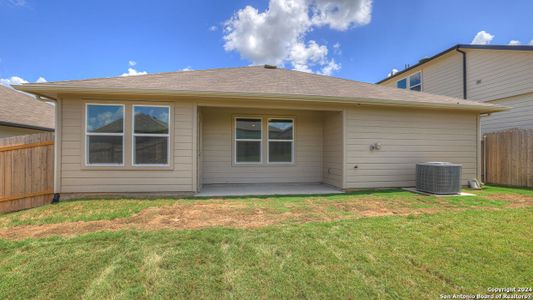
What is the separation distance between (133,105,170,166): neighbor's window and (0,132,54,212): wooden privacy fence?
1950 millimetres

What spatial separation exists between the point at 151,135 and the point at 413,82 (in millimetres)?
14808

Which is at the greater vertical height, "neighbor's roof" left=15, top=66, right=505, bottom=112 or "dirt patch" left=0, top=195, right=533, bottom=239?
"neighbor's roof" left=15, top=66, right=505, bottom=112

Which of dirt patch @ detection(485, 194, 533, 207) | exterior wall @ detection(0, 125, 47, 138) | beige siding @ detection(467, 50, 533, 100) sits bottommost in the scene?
dirt patch @ detection(485, 194, 533, 207)

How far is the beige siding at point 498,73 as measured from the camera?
877 cm

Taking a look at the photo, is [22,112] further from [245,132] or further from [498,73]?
[498,73]

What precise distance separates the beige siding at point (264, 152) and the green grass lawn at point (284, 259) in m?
3.76

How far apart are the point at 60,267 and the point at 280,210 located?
3268 millimetres

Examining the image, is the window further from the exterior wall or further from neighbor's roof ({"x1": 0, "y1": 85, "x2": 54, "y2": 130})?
the exterior wall

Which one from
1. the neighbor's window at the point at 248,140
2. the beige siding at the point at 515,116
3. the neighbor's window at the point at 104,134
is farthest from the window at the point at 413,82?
the neighbor's window at the point at 104,134

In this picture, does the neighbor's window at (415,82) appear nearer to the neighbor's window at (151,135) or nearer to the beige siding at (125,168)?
the beige siding at (125,168)

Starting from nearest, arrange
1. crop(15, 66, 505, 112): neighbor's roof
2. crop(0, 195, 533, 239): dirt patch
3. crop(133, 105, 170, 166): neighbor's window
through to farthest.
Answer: crop(0, 195, 533, 239): dirt patch → crop(15, 66, 505, 112): neighbor's roof → crop(133, 105, 170, 166): neighbor's window

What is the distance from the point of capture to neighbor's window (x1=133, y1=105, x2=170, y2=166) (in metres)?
5.80

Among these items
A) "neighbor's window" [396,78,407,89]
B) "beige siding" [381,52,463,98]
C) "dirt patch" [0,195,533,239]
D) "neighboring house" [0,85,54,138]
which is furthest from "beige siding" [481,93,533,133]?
"neighboring house" [0,85,54,138]

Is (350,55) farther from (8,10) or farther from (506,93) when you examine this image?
(8,10)
